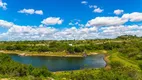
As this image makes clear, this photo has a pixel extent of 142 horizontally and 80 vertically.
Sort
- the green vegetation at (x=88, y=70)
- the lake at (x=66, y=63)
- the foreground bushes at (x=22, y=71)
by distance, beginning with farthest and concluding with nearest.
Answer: the lake at (x=66, y=63) < the foreground bushes at (x=22, y=71) < the green vegetation at (x=88, y=70)

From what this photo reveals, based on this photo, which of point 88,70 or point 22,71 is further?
point 88,70

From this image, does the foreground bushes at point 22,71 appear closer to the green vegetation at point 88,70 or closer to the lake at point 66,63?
the green vegetation at point 88,70

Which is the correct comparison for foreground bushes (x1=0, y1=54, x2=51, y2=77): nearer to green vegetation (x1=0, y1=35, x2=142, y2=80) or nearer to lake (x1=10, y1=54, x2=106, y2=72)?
green vegetation (x1=0, y1=35, x2=142, y2=80)

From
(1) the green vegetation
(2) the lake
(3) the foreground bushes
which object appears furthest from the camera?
(2) the lake

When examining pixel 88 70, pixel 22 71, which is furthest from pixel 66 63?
pixel 22 71

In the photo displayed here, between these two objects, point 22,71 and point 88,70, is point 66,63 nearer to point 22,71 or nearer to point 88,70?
point 88,70

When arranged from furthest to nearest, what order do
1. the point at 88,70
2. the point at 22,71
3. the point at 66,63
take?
the point at 66,63 < the point at 88,70 < the point at 22,71

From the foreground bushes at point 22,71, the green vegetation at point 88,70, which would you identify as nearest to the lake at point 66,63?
the green vegetation at point 88,70

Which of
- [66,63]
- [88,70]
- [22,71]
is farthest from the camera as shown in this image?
[66,63]

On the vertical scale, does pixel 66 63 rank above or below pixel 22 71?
below

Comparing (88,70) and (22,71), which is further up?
(22,71)

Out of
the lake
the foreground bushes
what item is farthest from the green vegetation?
the lake
